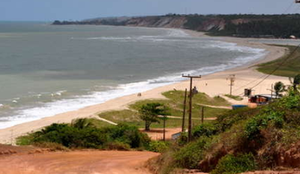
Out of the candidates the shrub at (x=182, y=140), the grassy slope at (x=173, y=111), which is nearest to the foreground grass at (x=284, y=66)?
the grassy slope at (x=173, y=111)

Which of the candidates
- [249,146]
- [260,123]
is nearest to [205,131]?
[260,123]

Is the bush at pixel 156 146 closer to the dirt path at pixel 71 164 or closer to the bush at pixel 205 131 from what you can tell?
the dirt path at pixel 71 164

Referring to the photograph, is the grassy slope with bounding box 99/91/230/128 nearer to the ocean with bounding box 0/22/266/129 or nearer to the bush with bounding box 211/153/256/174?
the ocean with bounding box 0/22/266/129

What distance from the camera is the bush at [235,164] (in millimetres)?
11000

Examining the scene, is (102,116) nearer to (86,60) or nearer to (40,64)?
(40,64)

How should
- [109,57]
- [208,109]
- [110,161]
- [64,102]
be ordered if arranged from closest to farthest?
[110,161], [208,109], [64,102], [109,57]

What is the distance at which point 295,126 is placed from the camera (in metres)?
11.7

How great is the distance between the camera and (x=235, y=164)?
11.2m

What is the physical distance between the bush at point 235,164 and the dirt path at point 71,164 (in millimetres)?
3925

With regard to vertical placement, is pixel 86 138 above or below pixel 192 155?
below

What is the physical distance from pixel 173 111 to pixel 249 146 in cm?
2580

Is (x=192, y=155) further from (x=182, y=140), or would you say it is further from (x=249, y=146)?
(x=182, y=140)

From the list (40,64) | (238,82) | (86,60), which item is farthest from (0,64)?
(238,82)

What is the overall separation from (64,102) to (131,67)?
1175 inches
